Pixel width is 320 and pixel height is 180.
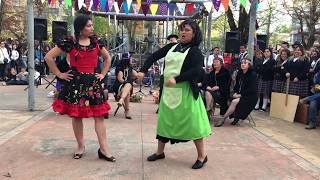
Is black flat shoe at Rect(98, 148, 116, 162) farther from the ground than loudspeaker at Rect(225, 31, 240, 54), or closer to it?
closer to it

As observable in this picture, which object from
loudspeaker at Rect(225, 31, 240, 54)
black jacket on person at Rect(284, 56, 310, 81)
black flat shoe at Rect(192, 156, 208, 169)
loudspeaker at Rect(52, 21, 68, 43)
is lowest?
black flat shoe at Rect(192, 156, 208, 169)

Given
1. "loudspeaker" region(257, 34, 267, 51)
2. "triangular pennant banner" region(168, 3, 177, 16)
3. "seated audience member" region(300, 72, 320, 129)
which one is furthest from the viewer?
"triangular pennant banner" region(168, 3, 177, 16)

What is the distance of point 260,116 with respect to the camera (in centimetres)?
1068

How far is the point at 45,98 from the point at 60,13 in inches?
2095

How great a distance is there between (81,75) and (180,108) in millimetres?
1257

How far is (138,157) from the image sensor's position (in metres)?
6.02

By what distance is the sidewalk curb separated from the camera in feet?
22.5

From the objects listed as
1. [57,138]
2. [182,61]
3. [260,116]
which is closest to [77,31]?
[182,61]

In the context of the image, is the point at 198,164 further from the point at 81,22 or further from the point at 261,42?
the point at 261,42

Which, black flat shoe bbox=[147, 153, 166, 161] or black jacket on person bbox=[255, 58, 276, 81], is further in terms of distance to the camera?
black jacket on person bbox=[255, 58, 276, 81]

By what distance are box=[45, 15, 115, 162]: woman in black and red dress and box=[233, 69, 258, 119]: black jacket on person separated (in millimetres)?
3989

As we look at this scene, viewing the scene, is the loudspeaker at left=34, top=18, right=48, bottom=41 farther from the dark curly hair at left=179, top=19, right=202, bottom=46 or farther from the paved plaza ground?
the dark curly hair at left=179, top=19, right=202, bottom=46

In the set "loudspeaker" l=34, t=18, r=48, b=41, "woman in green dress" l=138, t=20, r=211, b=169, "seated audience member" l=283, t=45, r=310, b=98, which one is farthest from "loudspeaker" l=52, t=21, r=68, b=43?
"woman in green dress" l=138, t=20, r=211, b=169

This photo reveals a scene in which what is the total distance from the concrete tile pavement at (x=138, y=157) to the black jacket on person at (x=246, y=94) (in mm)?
753
